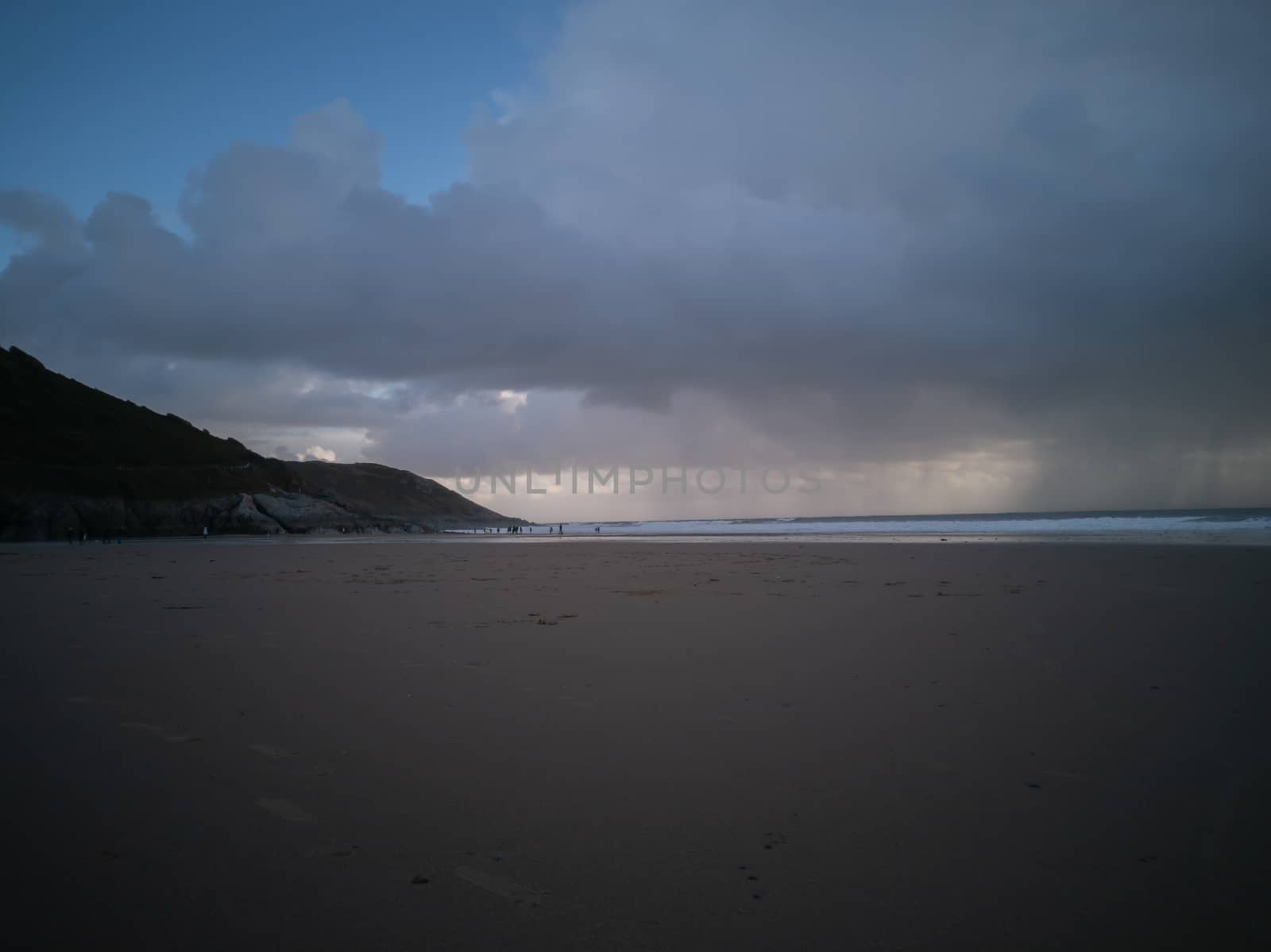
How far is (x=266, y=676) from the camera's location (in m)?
Answer: 5.17

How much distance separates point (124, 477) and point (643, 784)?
160 ft

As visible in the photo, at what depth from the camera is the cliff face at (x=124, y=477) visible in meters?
37.0

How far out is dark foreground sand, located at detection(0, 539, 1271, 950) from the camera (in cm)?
220

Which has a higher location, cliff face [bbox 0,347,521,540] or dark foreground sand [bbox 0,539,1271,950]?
cliff face [bbox 0,347,521,540]

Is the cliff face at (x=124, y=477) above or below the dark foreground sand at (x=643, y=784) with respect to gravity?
above

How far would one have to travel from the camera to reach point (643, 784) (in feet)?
10.6

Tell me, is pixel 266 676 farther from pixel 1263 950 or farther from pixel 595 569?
pixel 595 569

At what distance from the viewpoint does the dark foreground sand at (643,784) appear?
2199mm

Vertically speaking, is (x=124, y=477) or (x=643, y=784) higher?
(x=124, y=477)

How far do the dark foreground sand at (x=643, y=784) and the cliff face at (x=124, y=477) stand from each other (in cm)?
3883

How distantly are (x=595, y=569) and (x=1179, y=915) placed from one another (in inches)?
498

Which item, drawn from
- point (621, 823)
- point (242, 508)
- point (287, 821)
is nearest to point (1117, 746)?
point (621, 823)

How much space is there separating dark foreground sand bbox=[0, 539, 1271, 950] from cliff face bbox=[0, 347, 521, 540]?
3883 centimetres

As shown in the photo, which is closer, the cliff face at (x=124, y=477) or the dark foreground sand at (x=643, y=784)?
the dark foreground sand at (x=643, y=784)
